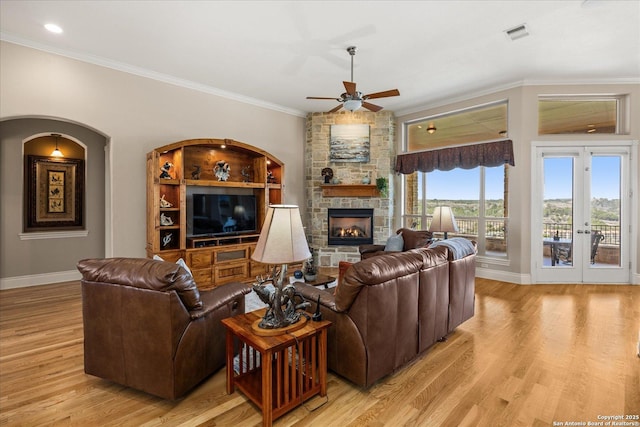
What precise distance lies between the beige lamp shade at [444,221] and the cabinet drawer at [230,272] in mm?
3160

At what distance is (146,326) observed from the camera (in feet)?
6.51

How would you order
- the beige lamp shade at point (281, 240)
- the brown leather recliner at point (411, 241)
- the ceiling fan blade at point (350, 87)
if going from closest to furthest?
the beige lamp shade at point (281, 240) < the ceiling fan blade at point (350, 87) < the brown leather recliner at point (411, 241)

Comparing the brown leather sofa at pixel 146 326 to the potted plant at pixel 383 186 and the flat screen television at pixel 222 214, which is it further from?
the potted plant at pixel 383 186

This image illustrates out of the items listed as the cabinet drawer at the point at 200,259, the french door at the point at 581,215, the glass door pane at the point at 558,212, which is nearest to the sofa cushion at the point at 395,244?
the french door at the point at 581,215

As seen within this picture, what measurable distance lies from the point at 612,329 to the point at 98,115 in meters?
6.82

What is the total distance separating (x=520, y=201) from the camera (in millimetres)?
5109

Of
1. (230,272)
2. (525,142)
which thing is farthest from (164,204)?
(525,142)

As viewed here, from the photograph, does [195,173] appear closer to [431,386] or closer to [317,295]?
[317,295]

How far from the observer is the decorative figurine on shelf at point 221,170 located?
5.17 meters

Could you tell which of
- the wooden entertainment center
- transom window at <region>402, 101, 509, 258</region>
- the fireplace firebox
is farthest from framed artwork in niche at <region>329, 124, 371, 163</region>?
the wooden entertainment center

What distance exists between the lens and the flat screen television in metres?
4.90

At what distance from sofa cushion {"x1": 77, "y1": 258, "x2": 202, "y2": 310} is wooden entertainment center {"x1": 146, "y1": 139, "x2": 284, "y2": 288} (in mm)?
2228

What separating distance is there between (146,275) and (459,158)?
5.51 m

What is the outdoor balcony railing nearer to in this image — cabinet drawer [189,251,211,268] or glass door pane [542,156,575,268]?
glass door pane [542,156,575,268]
